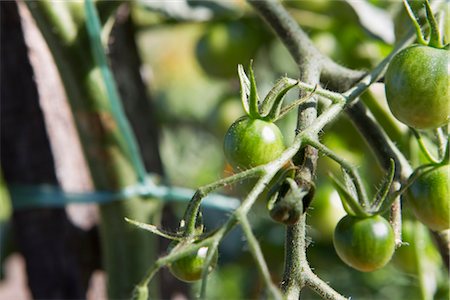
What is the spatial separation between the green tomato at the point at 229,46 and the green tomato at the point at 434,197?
53 centimetres

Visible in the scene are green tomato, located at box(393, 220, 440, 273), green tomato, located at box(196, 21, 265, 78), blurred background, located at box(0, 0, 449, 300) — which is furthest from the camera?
green tomato, located at box(196, 21, 265, 78)

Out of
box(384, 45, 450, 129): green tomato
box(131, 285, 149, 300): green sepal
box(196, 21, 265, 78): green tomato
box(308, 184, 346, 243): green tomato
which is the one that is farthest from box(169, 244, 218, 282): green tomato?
box(196, 21, 265, 78): green tomato

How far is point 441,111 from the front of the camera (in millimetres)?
491

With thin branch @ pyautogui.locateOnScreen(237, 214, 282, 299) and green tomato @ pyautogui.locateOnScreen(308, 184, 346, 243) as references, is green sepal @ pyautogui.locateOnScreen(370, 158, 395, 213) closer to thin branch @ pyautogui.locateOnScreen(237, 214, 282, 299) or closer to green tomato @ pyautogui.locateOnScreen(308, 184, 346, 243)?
thin branch @ pyautogui.locateOnScreen(237, 214, 282, 299)

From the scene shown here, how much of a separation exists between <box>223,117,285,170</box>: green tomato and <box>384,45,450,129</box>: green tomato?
3.1 inches

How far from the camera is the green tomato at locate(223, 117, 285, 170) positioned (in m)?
0.47

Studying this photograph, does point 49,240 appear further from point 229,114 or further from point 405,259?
point 405,259

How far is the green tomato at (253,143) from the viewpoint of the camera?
1.53 ft

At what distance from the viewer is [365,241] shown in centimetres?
47

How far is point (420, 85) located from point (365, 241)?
10 centimetres

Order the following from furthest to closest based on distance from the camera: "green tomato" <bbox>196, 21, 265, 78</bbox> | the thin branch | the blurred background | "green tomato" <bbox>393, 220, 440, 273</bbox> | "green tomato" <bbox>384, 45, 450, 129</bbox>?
"green tomato" <bbox>196, 21, 265, 78</bbox>, the blurred background, "green tomato" <bbox>393, 220, 440, 273</bbox>, "green tomato" <bbox>384, 45, 450, 129</bbox>, the thin branch

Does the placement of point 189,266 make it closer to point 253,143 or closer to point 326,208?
point 253,143

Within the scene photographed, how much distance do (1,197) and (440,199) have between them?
164cm

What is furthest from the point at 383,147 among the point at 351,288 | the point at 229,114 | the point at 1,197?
the point at 1,197
